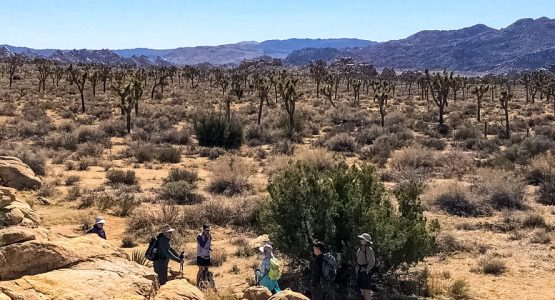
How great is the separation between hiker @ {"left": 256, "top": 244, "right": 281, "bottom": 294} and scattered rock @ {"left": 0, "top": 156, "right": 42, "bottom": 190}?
35.6ft

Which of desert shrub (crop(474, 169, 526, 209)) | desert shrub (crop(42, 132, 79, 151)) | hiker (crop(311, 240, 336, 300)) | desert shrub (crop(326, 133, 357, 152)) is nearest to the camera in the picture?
hiker (crop(311, 240, 336, 300))

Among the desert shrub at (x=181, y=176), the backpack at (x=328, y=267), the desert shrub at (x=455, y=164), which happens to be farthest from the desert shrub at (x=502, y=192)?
the desert shrub at (x=181, y=176)

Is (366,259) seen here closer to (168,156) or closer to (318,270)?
(318,270)

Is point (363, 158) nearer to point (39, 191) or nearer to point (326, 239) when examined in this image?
point (39, 191)

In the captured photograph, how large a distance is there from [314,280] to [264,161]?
15.5 m

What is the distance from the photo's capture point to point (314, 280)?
25.6ft

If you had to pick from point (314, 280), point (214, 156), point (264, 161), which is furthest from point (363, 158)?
point (314, 280)

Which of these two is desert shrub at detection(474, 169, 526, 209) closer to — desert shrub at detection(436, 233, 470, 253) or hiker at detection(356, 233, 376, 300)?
desert shrub at detection(436, 233, 470, 253)

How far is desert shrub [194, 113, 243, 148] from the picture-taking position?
2720 cm

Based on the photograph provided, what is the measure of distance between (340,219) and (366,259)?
128 cm

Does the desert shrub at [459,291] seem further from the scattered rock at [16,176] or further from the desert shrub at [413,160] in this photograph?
the scattered rock at [16,176]

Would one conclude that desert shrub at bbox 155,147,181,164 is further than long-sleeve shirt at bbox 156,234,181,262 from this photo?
Yes

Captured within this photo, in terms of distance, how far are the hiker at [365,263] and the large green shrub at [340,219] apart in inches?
25.1

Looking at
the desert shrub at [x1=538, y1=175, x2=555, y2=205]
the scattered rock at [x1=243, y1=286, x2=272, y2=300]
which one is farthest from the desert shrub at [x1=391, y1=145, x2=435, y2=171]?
the scattered rock at [x1=243, y1=286, x2=272, y2=300]
